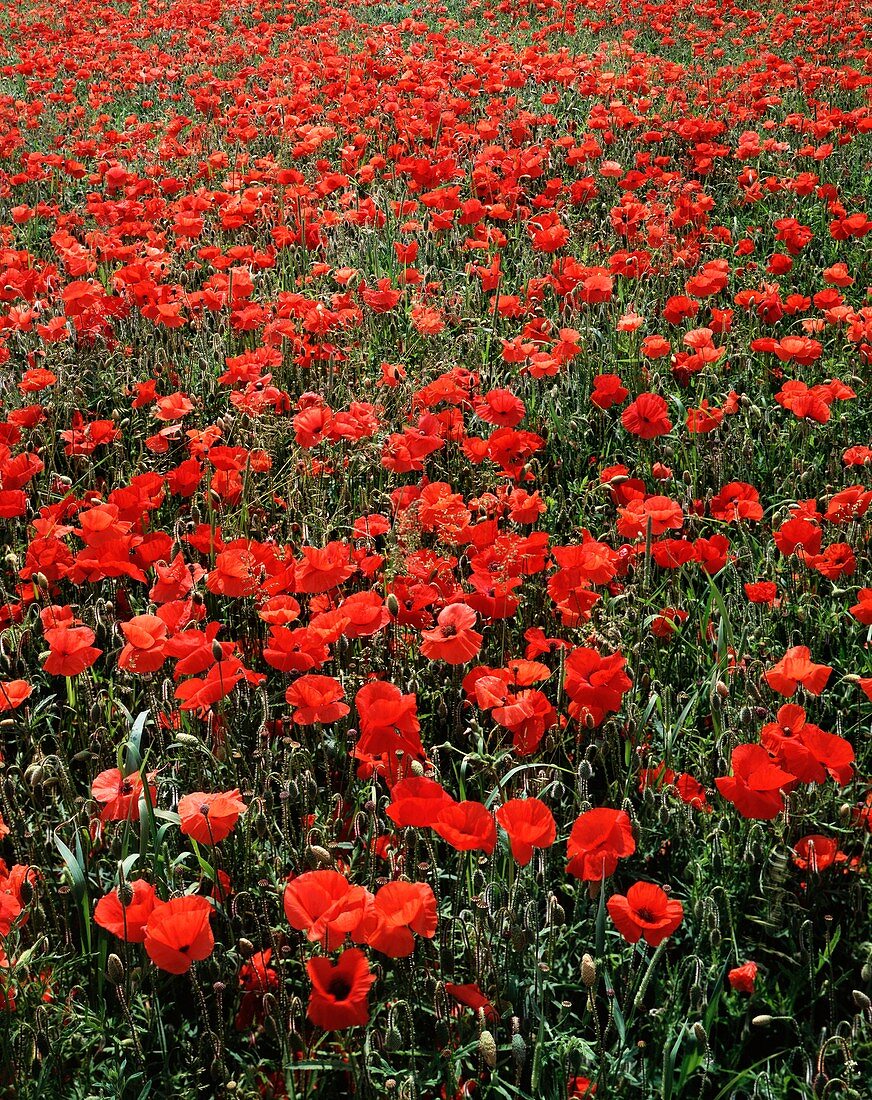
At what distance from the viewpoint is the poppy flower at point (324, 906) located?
1.62m

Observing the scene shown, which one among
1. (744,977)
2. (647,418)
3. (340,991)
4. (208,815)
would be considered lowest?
(744,977)

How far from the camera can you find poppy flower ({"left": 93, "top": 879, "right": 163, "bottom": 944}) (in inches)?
67.8

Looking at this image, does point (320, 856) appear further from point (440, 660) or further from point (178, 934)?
point (440, 660)

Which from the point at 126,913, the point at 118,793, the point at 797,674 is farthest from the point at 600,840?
the point at 118,793

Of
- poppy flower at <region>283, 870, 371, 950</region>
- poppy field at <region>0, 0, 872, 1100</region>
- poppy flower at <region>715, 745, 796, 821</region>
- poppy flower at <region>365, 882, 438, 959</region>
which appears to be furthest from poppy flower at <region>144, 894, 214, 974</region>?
poppy flower at <region>715, 745, 796, 821</region>

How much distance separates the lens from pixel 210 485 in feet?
10.4

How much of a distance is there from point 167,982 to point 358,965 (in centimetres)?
47

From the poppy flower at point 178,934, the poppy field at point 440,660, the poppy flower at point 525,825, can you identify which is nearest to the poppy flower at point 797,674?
the poppy field at point 440,660

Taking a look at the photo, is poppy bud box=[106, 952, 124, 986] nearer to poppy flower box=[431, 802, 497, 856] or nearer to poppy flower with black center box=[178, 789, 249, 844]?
poppy flower with black center box=[178, 789, 249, 844]

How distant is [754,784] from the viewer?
1901 mm

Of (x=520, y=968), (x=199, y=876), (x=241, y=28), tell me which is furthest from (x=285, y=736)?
(x=241, y=28)

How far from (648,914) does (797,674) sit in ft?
2.16

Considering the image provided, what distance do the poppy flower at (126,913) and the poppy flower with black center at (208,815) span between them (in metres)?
0.14

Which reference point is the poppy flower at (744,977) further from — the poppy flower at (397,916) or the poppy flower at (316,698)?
the poppy flower at (316,698)
